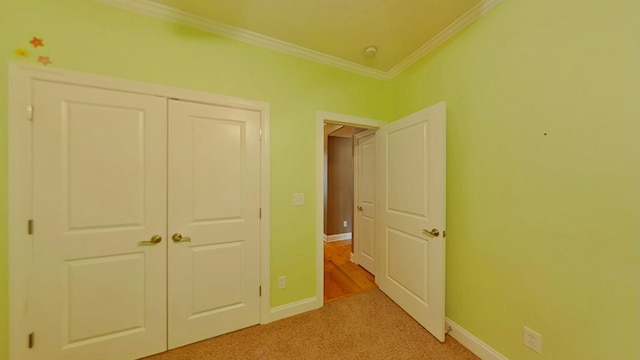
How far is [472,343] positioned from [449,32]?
8.21 feet

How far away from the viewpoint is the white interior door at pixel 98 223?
4.45 ft

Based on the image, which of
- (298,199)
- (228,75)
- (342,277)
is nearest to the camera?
(228,75)

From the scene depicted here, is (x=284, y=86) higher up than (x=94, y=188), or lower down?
higher up

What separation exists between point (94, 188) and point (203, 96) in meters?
0.97

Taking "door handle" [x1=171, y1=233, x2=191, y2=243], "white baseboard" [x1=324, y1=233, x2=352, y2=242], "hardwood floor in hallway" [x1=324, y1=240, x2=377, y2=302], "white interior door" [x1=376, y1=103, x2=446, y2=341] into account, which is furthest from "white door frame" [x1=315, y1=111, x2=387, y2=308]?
"white baseboard" [x1=324, y1=233, x2=352, y2=242]

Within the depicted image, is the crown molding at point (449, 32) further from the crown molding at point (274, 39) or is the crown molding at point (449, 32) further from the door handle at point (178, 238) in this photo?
the door handle at point (178, 238)

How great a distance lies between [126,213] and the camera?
1519mm

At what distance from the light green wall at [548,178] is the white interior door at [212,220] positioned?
1.75m

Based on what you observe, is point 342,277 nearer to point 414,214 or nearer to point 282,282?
point 282,282

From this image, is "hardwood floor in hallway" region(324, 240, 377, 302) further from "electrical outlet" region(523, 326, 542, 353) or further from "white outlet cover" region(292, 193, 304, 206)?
"electrical outlet" region(523, 326, 542, 353)

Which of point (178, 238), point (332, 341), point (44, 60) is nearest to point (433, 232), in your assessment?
point (332, 341)

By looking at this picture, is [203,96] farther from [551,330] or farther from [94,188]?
[551,330]

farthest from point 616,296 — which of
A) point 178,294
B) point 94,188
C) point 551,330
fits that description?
point 94,188

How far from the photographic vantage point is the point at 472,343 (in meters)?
1.64
